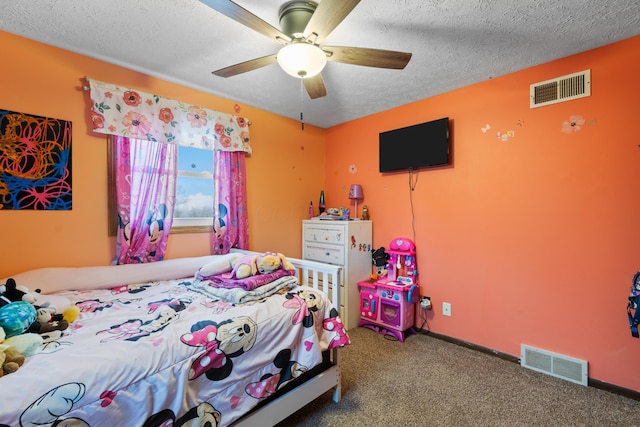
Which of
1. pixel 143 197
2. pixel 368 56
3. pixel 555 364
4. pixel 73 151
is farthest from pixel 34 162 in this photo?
pixel 555 364

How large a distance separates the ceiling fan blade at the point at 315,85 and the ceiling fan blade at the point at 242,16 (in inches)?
11.3

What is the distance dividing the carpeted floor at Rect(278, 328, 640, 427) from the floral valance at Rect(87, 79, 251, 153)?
216cm

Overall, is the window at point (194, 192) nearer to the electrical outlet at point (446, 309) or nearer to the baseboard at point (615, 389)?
the electrical outlet at point (446, 309)

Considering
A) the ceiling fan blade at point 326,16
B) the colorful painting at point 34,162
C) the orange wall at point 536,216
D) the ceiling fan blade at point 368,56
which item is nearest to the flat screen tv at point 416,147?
the orange wall at point 536,216

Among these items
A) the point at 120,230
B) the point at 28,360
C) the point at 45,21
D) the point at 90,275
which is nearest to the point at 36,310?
the point at 28,360

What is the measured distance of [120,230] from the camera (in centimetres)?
202

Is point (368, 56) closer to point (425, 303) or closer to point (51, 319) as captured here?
point (51, 319)

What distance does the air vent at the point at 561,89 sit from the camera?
191 centimetres

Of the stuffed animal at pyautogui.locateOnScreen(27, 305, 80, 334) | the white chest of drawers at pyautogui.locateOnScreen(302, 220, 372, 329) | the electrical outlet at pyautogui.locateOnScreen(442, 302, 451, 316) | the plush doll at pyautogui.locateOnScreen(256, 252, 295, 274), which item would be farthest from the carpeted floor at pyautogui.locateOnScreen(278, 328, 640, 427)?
the stuffed animal at pyautogui.locateOnScreen(27, 305, 80, 334)

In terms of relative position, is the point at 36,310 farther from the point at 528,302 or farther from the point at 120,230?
the point at 528,302

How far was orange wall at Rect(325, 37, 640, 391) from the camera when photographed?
1.81 meters

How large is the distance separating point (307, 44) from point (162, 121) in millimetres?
1464

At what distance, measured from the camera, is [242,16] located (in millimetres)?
1226

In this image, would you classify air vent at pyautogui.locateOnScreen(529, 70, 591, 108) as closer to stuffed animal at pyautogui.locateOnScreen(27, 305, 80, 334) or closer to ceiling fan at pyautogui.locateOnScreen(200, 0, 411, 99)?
ceiling fan at pyautogui.locateOnScreen(200, 0, 411, 99)
